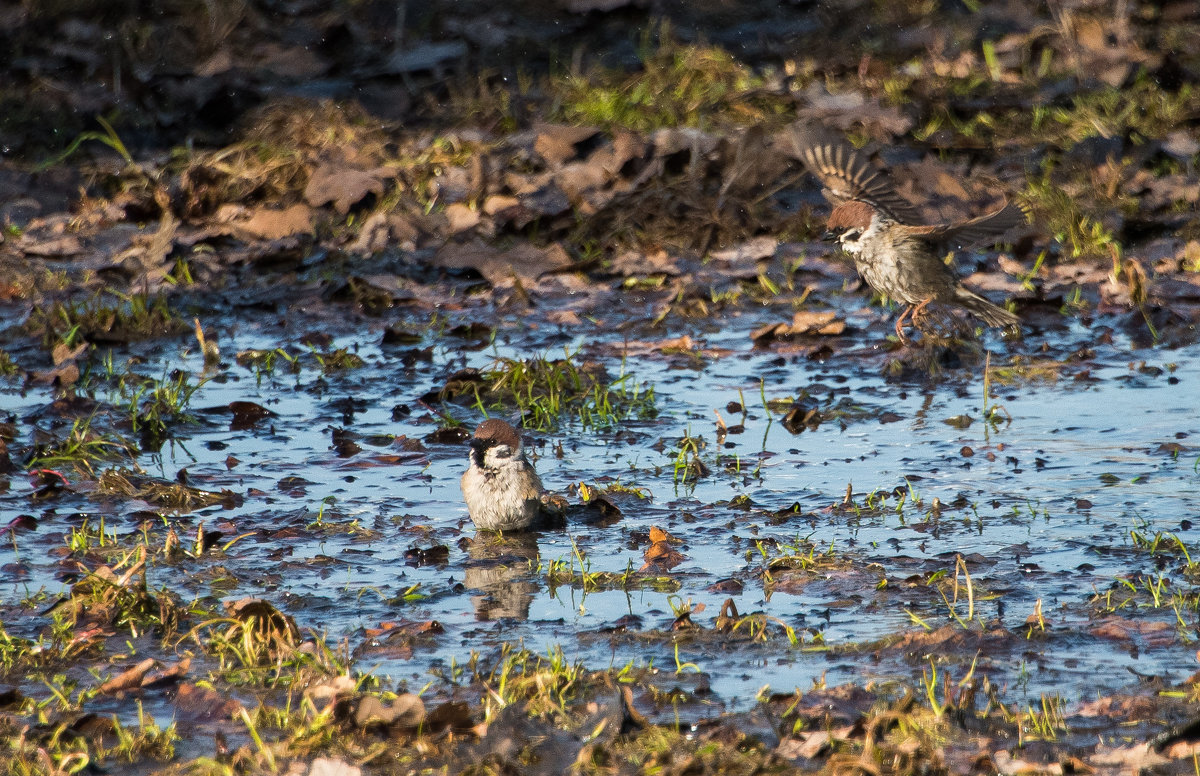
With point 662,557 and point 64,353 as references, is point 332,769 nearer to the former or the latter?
point 662,557

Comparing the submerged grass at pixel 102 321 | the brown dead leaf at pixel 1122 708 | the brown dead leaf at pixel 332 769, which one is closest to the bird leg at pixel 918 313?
the brown dead leaf at pixel 1122 708

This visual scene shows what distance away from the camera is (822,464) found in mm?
6617

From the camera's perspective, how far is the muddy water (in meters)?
4.61

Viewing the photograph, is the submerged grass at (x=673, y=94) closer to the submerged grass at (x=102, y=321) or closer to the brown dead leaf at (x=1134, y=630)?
the submerged grass at (x=102, y=321)

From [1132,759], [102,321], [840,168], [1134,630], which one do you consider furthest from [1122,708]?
[102,321]

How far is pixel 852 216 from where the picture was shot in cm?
775

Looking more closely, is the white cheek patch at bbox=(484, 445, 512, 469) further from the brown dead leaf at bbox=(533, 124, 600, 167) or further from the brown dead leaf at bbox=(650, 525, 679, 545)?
the brown dead leaf at bbox=(533, 124, 600, 167)

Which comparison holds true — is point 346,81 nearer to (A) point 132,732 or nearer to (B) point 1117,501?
(B) point 1117,501

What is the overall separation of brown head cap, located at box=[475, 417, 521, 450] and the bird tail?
2.97 m

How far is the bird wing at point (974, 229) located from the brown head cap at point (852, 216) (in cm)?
22

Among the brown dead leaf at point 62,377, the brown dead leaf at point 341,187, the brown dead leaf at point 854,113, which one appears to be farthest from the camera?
the brown dead leaf at point 854,113

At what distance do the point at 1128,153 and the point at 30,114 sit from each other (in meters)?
8.28

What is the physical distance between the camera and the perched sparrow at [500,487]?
18.5 ft

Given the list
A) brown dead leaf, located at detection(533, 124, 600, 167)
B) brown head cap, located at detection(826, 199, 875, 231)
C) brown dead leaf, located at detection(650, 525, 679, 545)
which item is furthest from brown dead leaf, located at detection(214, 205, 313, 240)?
brown dead leaf, located at detection(650, 525, 679, 545)
